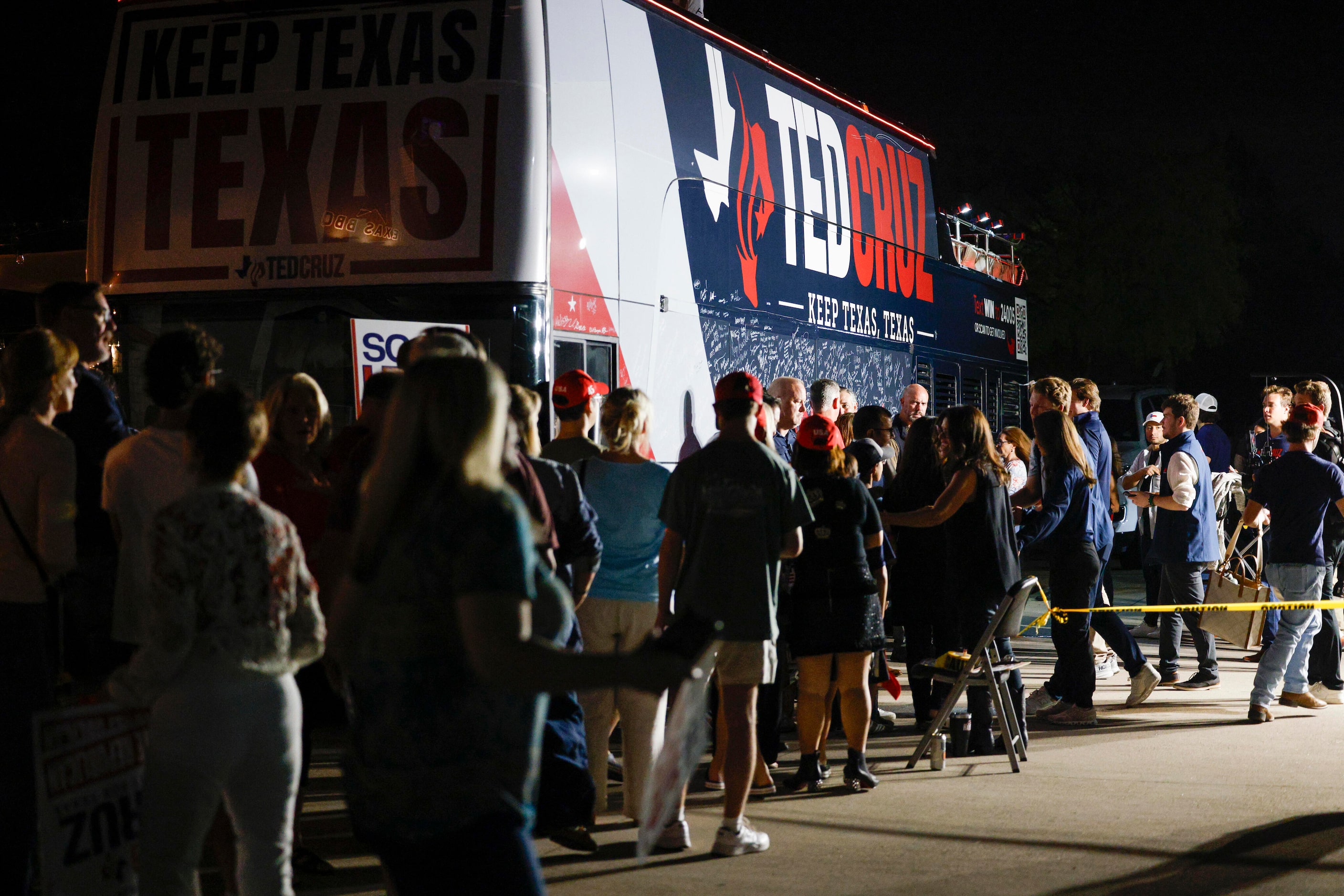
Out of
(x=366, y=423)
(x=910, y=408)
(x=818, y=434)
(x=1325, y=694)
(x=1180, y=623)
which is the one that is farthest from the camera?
(x=910, y=408)

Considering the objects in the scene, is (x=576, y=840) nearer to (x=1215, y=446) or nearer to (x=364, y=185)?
(x=364, y=185)

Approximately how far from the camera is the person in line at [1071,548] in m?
8.77

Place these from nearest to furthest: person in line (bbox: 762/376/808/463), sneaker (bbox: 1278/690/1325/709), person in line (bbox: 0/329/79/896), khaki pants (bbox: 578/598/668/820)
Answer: person in line (bbox: 0/329/79/896)
khaki pants (bbox: 578/598/668/820)
sneaker (bbox: 1278/690/1325/709)
person in line (bbox: 762/376/808/463)

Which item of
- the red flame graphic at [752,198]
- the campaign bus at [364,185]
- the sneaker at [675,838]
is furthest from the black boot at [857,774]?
the red flame graphic at [752,198]

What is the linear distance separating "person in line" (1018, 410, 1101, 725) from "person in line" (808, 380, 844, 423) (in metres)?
1.49

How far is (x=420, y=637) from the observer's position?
8.50 feet

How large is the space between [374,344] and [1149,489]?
7936 mm

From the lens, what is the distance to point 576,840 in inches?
229

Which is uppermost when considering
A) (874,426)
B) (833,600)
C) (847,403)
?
(847,403)

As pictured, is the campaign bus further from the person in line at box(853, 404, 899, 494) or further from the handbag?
the handbag

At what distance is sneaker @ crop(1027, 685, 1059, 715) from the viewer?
9.18 meters

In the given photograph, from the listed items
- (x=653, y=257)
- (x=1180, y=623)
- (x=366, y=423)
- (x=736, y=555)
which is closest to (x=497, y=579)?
(x=366, y=423)

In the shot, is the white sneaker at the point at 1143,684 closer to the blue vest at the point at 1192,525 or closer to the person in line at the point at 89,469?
the blue vest at the point at 1192,525

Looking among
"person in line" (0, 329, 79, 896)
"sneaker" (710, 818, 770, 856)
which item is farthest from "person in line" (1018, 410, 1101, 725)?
"person in line" (0, 329, 79, 896)
